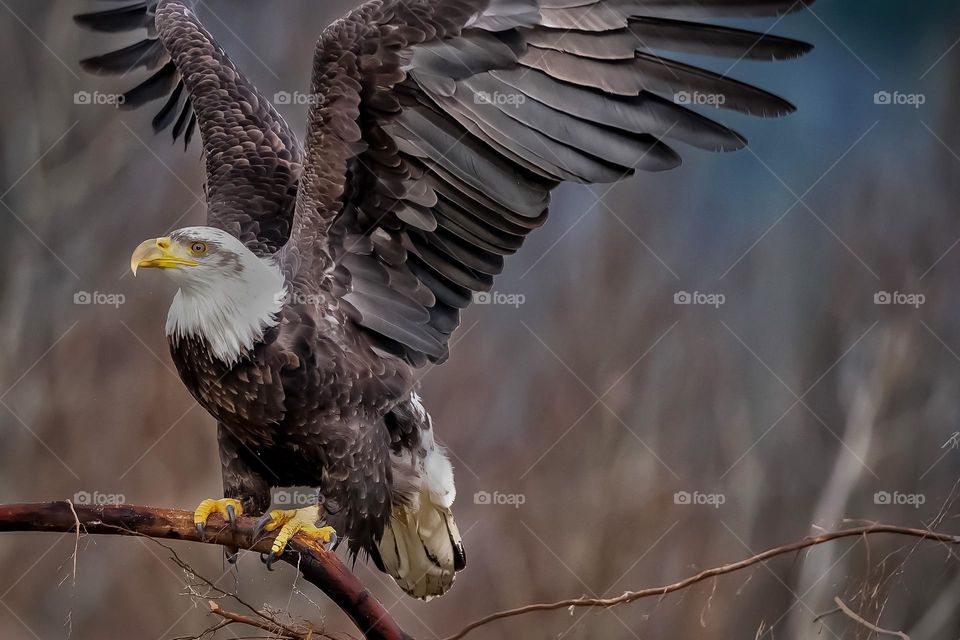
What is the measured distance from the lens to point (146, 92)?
2.72 m

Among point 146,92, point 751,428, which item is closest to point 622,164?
point 751,428

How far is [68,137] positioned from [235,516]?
130 cm

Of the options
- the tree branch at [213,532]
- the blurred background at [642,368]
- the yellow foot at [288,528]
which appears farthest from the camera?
the blurred background at [642,368]

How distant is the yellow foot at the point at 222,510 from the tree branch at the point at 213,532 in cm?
2

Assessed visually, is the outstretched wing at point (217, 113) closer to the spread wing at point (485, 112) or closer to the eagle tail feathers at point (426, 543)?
the spread wing at point (485, 112)

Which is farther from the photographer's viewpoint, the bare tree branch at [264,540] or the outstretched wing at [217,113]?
the outstretched wing at [217,113]

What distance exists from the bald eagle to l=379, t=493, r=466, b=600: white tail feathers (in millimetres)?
127

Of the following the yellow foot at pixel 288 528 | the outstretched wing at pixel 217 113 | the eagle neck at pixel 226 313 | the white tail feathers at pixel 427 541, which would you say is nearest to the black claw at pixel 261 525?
the yellow foot at pixel 288 528

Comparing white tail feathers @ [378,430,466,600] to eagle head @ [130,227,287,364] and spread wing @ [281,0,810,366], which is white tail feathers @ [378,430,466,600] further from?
eagle head @ [130,227,287,364]

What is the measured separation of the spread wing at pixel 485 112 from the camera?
1.84 m

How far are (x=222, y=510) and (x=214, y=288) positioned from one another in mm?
453

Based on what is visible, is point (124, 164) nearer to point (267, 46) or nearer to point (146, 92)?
point (146, 92)

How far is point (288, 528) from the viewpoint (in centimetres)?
191

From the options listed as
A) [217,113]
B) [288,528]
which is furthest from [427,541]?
[217,113]
